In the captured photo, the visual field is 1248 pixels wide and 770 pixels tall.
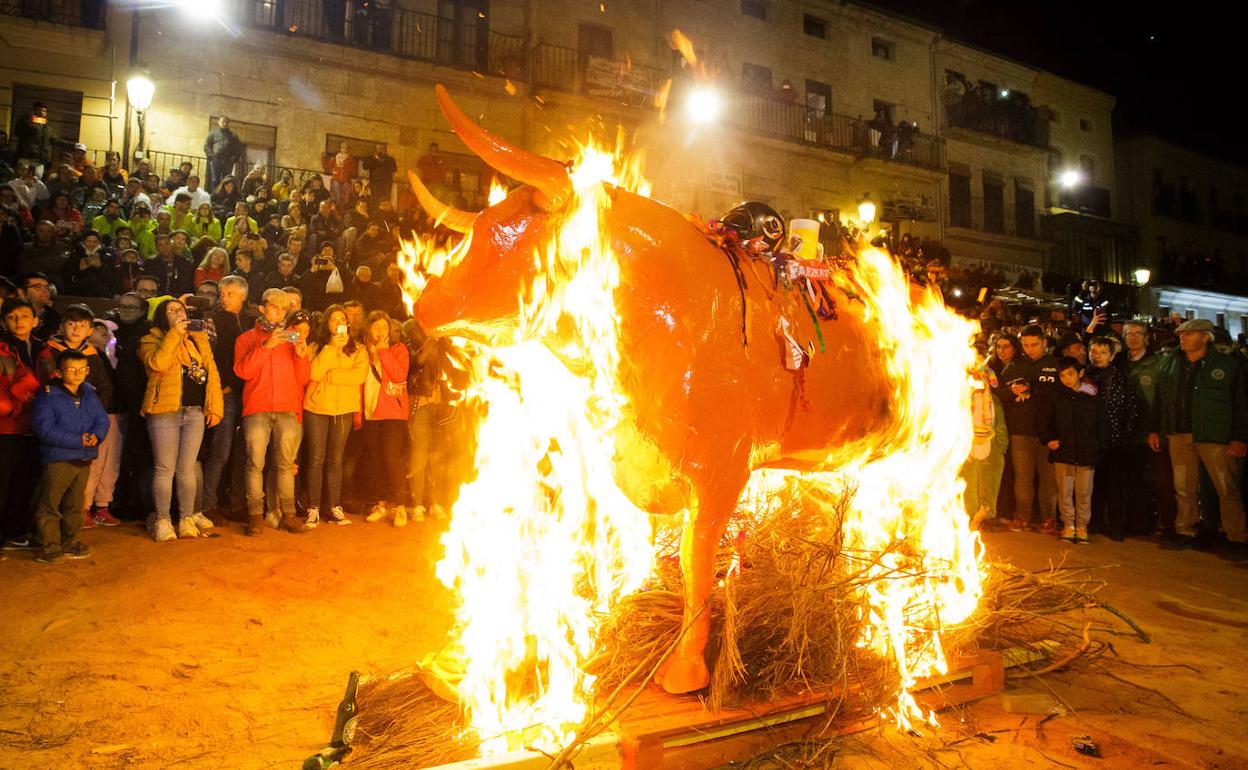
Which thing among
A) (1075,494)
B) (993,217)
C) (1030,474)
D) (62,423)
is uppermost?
(993,217)

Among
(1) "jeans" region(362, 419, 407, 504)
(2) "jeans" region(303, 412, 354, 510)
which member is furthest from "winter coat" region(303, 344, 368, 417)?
(1) "jeans" region(362, 419, 407, 504)

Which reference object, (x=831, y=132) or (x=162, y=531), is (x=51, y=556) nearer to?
(x=162, y=531)

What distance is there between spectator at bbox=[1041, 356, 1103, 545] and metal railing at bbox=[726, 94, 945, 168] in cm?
1755

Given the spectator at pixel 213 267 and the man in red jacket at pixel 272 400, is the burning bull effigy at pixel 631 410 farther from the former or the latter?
the spectator at pixel 213 267

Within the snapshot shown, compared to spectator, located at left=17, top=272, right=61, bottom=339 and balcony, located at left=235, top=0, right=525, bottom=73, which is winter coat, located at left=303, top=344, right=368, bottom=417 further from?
balcony, located at left=235, top=0, right=525, bottom=73

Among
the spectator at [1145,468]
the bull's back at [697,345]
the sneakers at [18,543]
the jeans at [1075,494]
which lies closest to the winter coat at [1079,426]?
the jeans at [1075,494]

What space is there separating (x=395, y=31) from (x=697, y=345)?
20526mm

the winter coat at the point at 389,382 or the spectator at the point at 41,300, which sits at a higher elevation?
the spectator at the point at 41,300

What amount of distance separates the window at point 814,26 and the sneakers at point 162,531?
27.0 m

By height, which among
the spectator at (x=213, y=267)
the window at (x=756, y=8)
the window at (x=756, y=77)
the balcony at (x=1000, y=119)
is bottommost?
the spectator at (x=213, y=267)

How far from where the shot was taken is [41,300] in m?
7.38

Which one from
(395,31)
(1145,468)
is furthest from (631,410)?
(395,31)

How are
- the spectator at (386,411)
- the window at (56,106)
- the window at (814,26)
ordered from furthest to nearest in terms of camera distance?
the window at (814,26) → the window at (56,106) → the spectator at (386,411)

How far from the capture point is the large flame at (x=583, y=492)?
3045 millimetres
